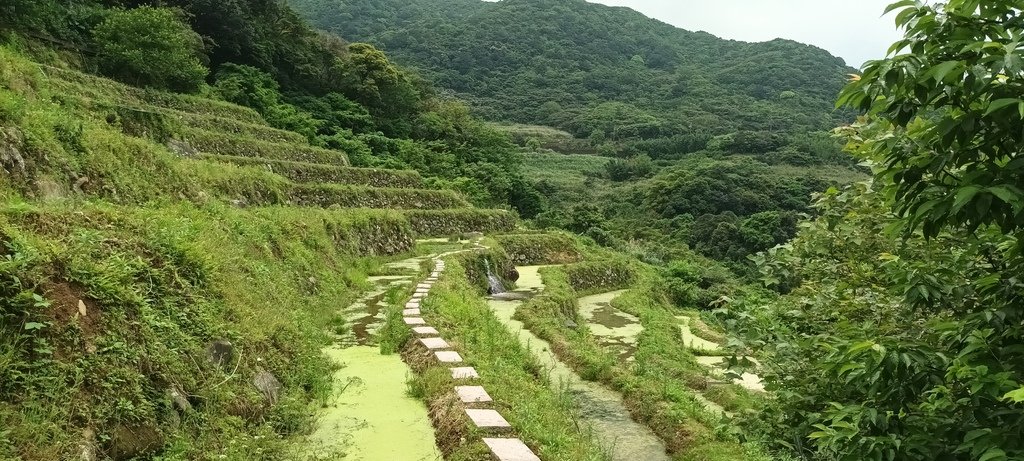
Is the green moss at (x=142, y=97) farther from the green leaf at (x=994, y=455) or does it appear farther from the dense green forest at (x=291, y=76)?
the green leaf at (x=994, y=455)

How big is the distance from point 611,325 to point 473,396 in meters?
10.5

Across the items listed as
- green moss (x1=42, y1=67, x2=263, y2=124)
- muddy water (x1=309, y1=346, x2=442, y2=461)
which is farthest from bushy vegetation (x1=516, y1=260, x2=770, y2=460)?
green moss (x1=42, y1=67, x2=263, y2=124)

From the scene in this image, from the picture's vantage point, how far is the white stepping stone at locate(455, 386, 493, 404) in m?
4.99

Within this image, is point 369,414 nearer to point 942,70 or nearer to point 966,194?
point 966,194

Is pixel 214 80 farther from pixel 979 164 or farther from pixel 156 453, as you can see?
pixel 979 164

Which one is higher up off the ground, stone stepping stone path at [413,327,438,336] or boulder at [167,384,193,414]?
boulder at [167,384,193,414]

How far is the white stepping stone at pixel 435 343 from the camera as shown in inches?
260

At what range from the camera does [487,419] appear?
457 centimetres

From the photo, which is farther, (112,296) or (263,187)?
(263,187)

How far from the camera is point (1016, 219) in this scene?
7.27 feet

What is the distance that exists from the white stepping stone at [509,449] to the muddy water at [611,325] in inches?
275

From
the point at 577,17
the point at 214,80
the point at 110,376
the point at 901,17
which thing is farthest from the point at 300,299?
the point at 577,17

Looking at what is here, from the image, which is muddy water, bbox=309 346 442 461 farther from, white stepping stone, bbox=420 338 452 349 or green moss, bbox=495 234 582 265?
green moss, bbox=495 234 582 265

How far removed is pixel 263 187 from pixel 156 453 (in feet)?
33.1
